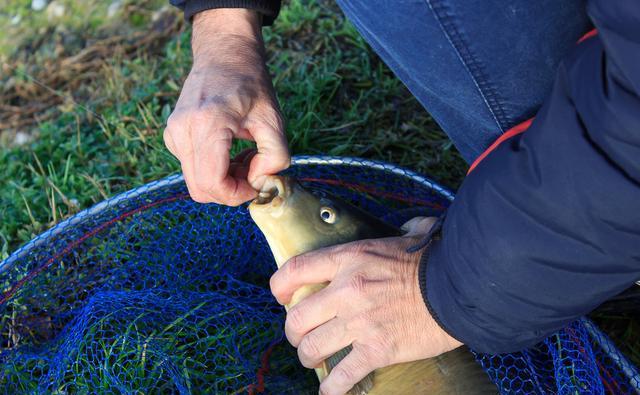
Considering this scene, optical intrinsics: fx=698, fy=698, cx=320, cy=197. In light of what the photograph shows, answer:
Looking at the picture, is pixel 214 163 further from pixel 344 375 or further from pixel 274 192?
pixel 344 375

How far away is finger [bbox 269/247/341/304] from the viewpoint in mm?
1698

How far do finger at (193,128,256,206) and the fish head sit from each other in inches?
4.0

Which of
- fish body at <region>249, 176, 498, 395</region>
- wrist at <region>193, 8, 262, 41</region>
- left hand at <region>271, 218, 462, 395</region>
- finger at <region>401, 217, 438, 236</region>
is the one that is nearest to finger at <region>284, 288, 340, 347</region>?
left hand at <region>271, 218, 462, 395</region>

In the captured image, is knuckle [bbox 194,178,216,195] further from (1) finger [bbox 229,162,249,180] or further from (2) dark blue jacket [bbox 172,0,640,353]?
(2) dark blue jacket [bbox 172,0,640,353]

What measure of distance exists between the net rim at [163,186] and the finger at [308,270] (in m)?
0.60

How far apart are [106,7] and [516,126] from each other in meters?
2.81

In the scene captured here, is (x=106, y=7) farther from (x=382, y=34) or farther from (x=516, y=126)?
(x=516, y=126)

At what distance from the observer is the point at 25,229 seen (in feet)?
8.68

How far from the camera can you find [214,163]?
1.75 metres

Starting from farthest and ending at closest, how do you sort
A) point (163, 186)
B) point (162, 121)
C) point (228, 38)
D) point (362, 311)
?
point (162, 121) → point (163, 186) → point (228, 38) → point (362, 311)

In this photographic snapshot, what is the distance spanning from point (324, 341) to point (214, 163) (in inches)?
20.3

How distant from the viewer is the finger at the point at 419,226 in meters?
1.88

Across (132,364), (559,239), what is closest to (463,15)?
(559,239)

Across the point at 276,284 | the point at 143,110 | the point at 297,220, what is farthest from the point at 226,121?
the point at 143,110
